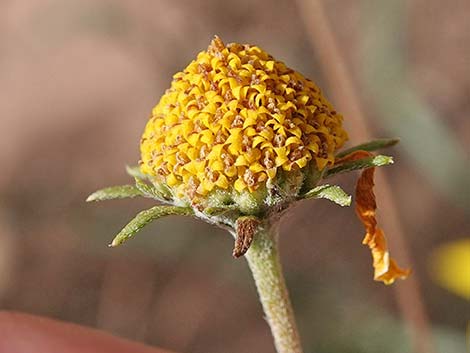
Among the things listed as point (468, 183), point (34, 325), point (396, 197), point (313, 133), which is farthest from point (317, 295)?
point (313, 133)

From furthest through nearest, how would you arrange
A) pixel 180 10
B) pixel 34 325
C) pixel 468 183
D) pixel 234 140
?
1. pixel 180 10
2. pixel 468 183
3. pixel 34 325
4. pixel 234 140

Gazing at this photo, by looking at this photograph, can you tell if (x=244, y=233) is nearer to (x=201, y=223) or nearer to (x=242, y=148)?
(x=242, y=148)

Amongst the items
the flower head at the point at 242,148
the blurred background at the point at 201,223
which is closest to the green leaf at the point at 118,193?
the flower head at the point at 242,148

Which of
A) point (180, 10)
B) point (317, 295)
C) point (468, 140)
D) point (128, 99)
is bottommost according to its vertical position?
point (317, 295)

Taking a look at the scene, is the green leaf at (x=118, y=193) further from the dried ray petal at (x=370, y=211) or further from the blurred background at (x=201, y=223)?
the blurred background at (x=201, y=223)

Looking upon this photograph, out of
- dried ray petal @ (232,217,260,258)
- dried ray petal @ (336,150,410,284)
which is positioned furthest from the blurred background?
dried ray petal @ (232,217,260,258)

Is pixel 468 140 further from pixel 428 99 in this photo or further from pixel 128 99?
pixel 128 99

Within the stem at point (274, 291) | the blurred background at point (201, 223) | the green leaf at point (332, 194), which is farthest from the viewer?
the blurred background at point (201, 223)
